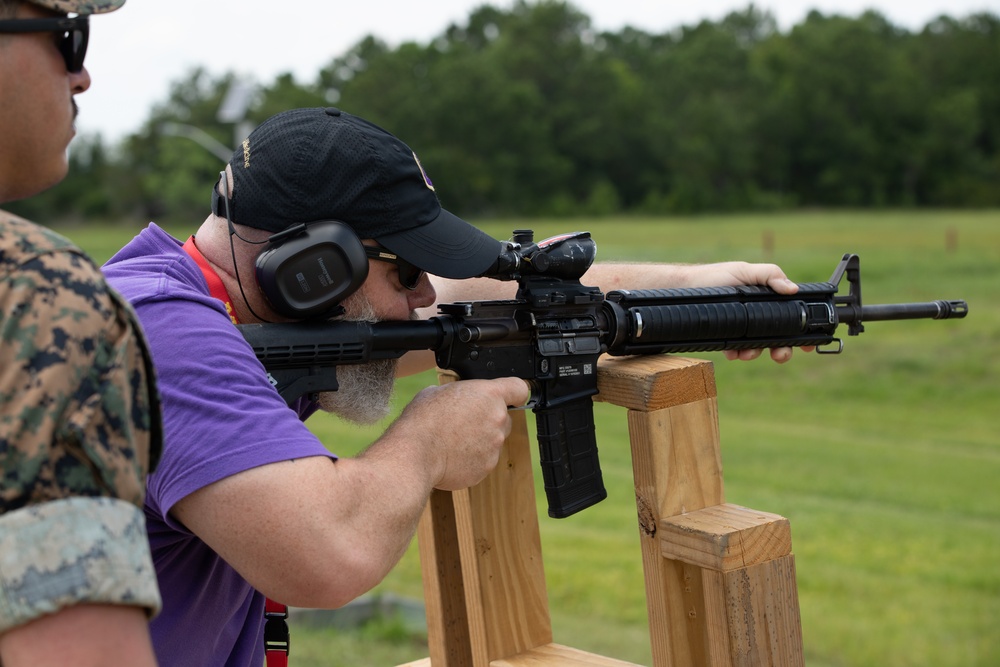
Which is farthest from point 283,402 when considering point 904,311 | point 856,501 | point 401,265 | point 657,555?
point 856,501

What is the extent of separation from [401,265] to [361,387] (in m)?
0.33

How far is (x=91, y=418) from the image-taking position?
3.94 feet

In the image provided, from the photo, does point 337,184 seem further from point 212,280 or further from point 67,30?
point 67,30

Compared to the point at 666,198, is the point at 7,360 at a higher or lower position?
lower

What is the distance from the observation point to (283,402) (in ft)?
7.09

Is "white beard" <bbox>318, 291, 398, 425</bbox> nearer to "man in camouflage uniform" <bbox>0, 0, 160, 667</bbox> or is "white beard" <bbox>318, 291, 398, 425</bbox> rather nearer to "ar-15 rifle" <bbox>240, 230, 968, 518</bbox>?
"ar-15 rifle" <bbox>240, 230, 968, 518</bbox>

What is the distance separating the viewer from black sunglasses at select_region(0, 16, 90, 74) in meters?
1.29

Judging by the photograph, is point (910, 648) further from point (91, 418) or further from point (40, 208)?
point (40, 208)

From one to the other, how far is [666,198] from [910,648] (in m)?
62.2

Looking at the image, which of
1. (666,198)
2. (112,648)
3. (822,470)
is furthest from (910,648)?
(666,198)

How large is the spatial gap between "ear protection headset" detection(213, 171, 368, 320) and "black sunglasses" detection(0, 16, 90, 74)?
3.35 feet

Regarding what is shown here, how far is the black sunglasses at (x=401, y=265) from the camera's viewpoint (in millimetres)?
2625

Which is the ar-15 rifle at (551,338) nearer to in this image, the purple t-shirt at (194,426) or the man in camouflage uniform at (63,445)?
the purple t-shirt at (194,426)

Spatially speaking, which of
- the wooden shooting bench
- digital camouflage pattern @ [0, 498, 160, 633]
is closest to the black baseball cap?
the wooden shooting bench
